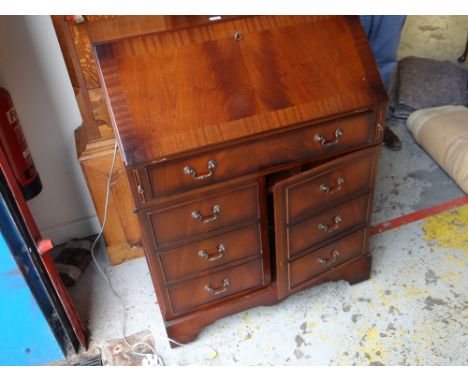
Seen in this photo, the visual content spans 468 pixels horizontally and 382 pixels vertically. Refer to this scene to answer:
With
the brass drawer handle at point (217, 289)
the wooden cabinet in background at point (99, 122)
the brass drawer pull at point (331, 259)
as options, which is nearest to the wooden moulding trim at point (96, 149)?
the wooden cabinet in background at point (99, 122)

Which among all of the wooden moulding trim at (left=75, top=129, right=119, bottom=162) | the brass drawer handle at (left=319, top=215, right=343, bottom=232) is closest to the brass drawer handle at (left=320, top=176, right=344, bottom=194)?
the brass drawer handle at (left=319, top=215, right=343, bottom=232)

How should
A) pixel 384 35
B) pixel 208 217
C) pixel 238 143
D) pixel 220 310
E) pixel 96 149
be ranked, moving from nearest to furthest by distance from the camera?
pixel 238 143, pixel 208 217, pixel 220 310, pixel 96 149, pixel 384 35

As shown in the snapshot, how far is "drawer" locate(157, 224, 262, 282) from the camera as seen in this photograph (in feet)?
4.49

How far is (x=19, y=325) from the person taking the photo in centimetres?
143

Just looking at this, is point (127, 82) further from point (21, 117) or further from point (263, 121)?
point (21, 117)

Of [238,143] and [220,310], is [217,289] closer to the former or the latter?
[220,310]

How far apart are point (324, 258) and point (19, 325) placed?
1.00 meters

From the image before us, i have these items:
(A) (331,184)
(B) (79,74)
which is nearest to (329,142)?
(A) (331,184)

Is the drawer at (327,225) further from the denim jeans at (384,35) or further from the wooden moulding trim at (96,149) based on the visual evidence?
the denim jeans at (384,35)

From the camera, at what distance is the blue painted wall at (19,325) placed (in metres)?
1.31

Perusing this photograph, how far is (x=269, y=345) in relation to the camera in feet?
5.21

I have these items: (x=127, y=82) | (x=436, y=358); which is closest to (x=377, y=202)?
(x=436, y=358)

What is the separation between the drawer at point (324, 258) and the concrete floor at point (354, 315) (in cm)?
18
